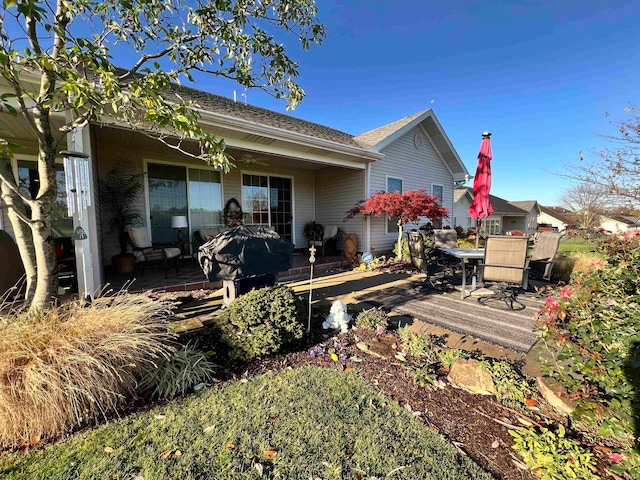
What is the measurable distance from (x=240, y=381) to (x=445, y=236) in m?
6.41

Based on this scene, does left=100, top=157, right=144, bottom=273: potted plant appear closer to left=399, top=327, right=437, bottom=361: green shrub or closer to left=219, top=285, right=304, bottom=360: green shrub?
left=219, top=285, right=304, bottom=360: green shrub

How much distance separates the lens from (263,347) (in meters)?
2.47

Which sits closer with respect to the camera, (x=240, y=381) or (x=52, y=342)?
(x=52, y=342)

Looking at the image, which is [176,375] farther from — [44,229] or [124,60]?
[124,60]

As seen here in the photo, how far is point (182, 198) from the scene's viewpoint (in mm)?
6859

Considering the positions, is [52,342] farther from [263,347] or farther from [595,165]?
[595,165]

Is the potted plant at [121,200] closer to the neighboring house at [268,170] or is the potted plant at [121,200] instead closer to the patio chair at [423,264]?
the neighboring house at [268,170]

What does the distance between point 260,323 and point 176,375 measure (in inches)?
31.5

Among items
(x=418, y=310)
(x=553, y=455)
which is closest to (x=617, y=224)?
(x=418, y=310)

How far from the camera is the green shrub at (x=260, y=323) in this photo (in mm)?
2467

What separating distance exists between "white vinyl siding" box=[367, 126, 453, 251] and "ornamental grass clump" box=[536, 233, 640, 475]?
20.2ft

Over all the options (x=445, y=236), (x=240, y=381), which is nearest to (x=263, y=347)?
(x=240, y=381)

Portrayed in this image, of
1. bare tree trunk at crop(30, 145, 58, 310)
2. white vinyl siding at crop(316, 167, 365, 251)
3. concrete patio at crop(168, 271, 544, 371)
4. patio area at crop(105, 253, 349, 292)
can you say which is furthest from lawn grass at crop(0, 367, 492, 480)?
white vinyl siding at crop(316, 167, 365, 251)

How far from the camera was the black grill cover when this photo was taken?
10.3 ft
